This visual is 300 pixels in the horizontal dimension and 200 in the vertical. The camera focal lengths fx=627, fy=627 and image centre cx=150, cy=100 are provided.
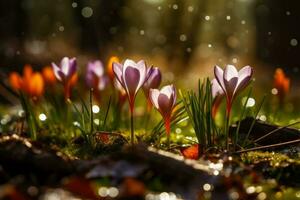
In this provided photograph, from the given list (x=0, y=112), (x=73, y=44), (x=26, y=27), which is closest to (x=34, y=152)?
(x=0, y=112)

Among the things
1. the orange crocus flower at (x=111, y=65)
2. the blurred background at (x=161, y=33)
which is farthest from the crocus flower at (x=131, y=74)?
the blurred background at (x=161, y=33)

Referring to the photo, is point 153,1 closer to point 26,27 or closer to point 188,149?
point 26,27

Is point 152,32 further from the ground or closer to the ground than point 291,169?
closer to the ground

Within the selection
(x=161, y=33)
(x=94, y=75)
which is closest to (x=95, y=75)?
(x=94, y=75)

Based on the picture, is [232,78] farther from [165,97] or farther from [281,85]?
[281,85]

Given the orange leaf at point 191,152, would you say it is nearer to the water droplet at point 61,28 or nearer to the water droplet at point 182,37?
the water droplet at point 182,37

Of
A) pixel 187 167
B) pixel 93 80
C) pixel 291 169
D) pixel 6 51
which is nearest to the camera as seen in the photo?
pixel 187 167
